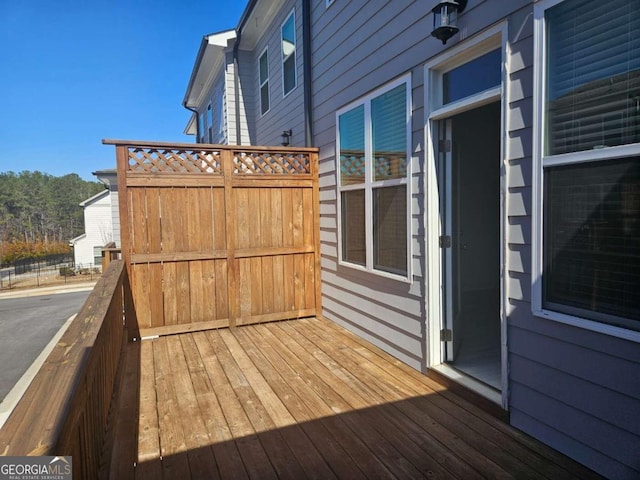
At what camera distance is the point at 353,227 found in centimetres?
416

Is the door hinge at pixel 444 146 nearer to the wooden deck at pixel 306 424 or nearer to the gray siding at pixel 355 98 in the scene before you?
the gray siding at pixel 355 98

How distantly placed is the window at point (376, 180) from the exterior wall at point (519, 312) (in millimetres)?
137

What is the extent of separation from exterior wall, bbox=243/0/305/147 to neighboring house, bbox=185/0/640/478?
0.27 ft

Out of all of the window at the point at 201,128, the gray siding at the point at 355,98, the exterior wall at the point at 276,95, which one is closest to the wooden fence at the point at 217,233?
the gray siding at the point at 355,98

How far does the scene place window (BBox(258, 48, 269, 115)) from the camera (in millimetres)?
7027

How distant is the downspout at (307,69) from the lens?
4.94m

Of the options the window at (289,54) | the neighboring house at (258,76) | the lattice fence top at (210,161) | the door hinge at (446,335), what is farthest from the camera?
the window at (289,54)

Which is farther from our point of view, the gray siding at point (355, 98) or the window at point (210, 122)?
the window at point (210, 122)

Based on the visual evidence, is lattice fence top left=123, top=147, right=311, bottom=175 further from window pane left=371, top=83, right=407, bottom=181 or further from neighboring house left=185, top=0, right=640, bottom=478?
window pane left=371, top=83, right=407, bottom=181

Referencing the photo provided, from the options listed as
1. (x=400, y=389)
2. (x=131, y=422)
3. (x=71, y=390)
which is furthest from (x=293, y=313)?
(x=71, y=390)

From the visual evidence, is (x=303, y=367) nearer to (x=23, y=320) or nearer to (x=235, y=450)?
(x=235, y=450)

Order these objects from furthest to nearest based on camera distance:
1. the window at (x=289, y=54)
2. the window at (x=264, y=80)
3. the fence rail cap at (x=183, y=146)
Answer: the window at (x=264, y=80) < the window at (x=289, y=54) < the fence rail cap at (x=183, y=146)

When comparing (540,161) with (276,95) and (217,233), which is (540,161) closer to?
(217,233)

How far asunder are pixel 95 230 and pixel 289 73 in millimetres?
26541
